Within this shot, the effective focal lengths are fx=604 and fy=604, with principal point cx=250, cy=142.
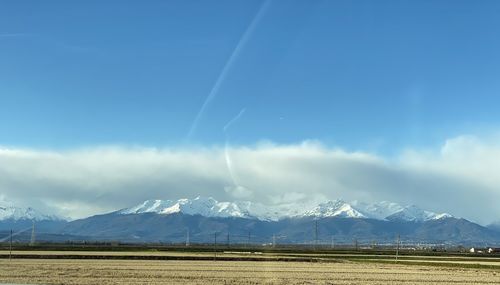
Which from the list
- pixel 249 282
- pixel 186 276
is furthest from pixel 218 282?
pixel 186 276

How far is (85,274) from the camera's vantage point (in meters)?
54.3

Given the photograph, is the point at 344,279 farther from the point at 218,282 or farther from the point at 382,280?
the point at 218,282

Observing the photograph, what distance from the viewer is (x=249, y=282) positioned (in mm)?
47938

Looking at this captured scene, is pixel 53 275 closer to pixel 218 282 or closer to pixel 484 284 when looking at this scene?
pixel 218 282

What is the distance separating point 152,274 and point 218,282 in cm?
1074

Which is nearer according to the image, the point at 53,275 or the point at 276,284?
the point at 276,284

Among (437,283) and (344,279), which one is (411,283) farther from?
(344,279)

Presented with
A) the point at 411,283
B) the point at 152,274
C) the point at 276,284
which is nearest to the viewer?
the point at 276,284

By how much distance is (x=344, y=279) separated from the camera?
54469mm

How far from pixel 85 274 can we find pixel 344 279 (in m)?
23.3

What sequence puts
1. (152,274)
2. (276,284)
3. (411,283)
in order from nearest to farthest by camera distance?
(276,284) < (411,283) < (152,274)

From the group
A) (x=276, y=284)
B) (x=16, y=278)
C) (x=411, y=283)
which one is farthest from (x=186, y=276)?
(x=411, y=283)

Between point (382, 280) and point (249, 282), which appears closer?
point (249, 282)

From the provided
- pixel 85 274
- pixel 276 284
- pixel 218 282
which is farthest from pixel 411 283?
pixel 85 274
